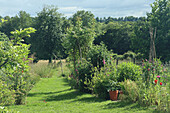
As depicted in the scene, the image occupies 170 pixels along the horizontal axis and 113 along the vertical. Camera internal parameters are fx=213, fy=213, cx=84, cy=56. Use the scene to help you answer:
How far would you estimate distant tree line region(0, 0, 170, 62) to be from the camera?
40.8ft

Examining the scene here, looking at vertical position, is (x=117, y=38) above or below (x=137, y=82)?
above

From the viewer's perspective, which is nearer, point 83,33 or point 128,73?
point 128,73

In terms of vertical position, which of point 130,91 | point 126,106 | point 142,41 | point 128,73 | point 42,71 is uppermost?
point 142,41

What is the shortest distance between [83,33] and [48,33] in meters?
23.6

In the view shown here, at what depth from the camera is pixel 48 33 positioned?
34812 millimetres

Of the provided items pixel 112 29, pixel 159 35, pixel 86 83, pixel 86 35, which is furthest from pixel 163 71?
pixel 112 29

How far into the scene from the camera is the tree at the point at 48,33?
34.7m

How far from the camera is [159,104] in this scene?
6301 mm

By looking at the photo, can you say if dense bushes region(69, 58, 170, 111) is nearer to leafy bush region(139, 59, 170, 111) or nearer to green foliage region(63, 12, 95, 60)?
leafy bush region(139, 59, 170, 111)

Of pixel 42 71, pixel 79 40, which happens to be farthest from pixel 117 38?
pixel 79 40

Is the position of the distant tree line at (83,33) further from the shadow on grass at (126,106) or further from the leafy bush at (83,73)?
the shadow on grass at (126,106)

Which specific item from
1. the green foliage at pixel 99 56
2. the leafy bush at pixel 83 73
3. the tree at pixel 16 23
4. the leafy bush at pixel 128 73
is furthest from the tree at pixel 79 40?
the tree at pixel 16 23

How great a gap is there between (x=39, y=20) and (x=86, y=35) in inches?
974

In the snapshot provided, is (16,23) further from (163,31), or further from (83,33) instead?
(83,33)
